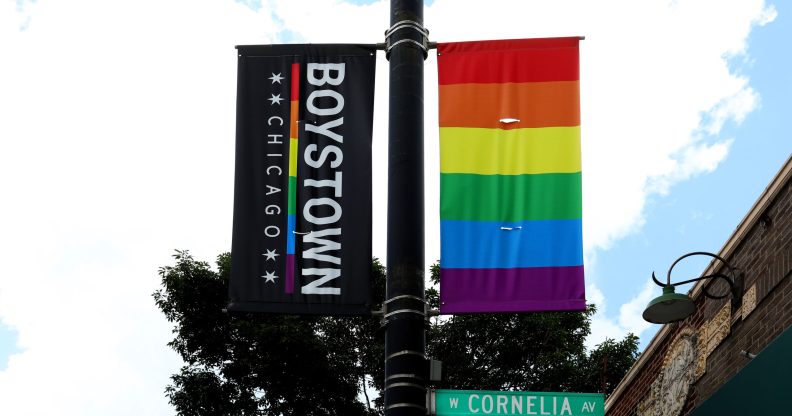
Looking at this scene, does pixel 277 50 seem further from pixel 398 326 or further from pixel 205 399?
pixel 205 399

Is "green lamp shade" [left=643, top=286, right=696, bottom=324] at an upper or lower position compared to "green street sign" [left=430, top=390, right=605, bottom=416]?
upper

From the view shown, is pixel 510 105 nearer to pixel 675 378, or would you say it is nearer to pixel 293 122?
pixel 293 122

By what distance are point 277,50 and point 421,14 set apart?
4.72 feet

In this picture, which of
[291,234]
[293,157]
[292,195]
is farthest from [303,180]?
[291,234]

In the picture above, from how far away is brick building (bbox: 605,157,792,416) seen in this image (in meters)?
7.33

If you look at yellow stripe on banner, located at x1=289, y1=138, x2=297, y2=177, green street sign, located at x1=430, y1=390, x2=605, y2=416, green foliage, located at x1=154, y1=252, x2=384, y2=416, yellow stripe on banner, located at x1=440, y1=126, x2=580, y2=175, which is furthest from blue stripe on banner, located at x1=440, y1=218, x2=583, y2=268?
green foliage, located at x1=154, y1=252, x2=384, y2=416

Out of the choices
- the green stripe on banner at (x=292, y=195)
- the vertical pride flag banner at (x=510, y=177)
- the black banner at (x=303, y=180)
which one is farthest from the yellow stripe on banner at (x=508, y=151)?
the green stripe on banner at (x=292, y=195)

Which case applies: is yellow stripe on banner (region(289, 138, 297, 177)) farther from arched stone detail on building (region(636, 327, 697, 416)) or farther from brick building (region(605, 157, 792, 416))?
arched stone detail on building (region(636, 327, 697, 416))

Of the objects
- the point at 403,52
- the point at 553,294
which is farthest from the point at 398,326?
the point at 403,52

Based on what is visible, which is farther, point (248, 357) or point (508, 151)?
point (248, 357)

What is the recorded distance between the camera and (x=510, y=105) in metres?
8.96

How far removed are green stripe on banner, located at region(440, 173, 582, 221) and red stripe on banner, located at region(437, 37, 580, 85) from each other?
3.03 ft

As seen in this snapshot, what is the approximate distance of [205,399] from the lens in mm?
24875

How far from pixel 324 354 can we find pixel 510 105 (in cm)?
1743
